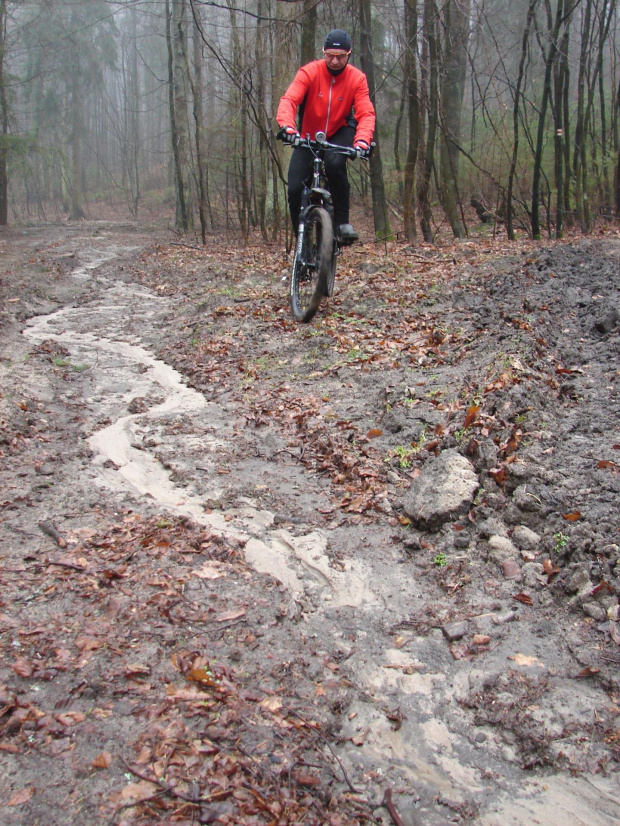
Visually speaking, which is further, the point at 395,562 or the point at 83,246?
the point at 83,246

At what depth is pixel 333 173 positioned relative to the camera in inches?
228

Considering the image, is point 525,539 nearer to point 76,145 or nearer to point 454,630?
point 454,630

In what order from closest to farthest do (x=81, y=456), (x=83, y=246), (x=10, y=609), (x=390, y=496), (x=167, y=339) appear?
1. (x=10, y=609)
2. (x=390, y=496)
3. (x=81, y=456)
4. (x=167, y=339)
5. (x=83, y=246)

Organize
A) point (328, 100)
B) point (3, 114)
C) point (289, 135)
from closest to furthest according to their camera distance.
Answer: point (289, 135), point (328, 100), point (3, 114)

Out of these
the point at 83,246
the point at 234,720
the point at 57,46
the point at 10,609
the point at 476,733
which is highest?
the point at 57,46

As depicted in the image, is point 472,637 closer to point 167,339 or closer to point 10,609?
point 10,609

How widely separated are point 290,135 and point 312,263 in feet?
4.17

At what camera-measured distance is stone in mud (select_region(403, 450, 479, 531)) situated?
2875mm

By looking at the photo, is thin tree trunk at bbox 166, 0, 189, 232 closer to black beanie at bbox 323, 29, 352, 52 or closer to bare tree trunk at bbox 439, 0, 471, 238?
bare tree trunk at bbox 439, 0, 471, 238

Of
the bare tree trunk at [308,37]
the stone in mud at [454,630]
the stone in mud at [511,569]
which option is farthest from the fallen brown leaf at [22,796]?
the bare tree trunk at [308,37]

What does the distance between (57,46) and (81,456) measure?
112 feet

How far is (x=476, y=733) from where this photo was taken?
186 cm

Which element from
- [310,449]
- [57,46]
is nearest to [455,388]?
[310,449]

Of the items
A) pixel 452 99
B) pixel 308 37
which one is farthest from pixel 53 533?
pixel 452 99
